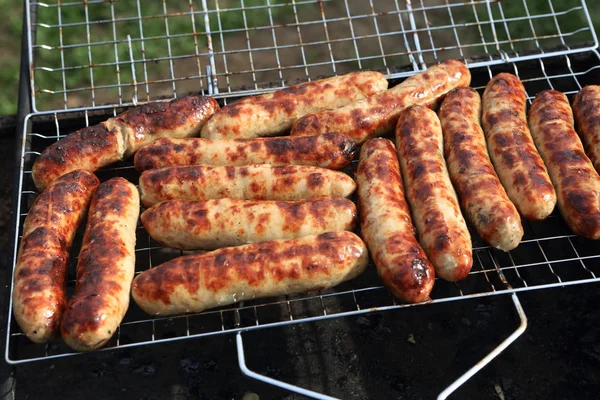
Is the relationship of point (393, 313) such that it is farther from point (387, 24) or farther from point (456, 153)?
point (387, 24)

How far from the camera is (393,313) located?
478cm

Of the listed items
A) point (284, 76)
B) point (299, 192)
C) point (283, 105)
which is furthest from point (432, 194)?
point (284, 76)

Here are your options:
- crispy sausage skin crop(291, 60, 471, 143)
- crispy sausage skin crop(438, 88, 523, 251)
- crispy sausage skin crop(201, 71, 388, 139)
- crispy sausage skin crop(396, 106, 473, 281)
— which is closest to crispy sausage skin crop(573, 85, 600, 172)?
crispy sausage skin crop(438, 88, 523, 251)

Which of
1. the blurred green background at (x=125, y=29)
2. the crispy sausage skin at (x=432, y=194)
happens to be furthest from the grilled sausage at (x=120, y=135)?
the blurred green background at (x=125, y=29)

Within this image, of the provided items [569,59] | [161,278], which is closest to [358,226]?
[161,278]

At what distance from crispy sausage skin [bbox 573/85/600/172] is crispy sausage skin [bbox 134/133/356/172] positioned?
5.90 feet

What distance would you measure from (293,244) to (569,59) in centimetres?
339

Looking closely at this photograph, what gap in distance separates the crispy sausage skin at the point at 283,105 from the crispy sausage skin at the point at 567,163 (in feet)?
4.29

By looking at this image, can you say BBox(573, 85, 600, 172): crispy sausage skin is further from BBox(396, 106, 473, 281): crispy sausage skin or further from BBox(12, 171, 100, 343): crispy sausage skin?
BBox(12, 171, 100, 343): crispy sausage skin

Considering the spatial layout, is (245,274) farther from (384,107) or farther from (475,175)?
(384,107)

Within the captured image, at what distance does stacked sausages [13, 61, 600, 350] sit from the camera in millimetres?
3795

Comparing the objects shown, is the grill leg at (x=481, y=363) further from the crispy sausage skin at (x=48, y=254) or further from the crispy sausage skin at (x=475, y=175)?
the crispy sausage skin at (x=48, y=254)

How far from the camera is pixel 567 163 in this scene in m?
4.30

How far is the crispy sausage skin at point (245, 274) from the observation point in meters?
3.79
